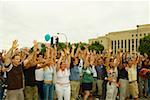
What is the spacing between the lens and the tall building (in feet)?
394

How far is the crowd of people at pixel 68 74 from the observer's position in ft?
32.3

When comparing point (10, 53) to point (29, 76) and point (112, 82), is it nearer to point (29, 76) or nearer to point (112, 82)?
point (29, 76)

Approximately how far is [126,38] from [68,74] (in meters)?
118

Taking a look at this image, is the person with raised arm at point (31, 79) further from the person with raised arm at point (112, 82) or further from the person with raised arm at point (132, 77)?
the person with raised arm at point (132, 77)

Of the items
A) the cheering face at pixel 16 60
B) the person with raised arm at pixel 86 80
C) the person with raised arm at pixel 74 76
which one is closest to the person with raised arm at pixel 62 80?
the person with raised arm at pixel 74 76

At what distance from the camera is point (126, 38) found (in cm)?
12850

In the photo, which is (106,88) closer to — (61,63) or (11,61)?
(61,63)

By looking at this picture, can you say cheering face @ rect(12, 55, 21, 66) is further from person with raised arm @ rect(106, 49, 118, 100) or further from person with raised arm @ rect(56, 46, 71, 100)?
person with raised arm @ rect(106, 49, 118, 100)

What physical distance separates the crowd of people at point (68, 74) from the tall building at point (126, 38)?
342 ft

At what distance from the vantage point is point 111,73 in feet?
43.4

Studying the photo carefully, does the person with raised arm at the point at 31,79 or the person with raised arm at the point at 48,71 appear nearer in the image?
the person with raised arm at the point at 31,79

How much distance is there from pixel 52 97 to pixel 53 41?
7.29 meters

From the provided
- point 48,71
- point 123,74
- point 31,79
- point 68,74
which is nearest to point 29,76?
point 31,79

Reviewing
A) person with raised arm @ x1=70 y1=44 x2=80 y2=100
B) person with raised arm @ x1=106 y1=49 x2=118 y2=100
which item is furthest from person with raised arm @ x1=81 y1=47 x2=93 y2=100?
person with raised arm @ x1=106 y1=49 x2=118 y2=100
